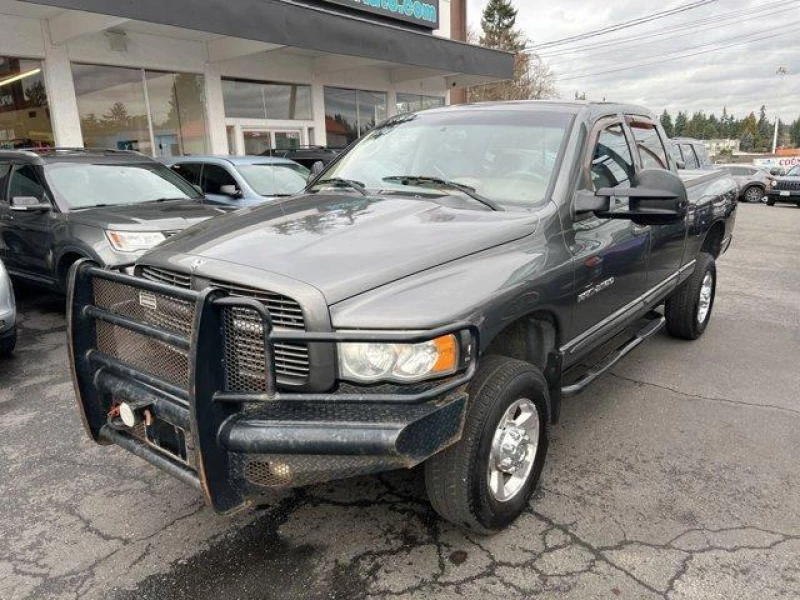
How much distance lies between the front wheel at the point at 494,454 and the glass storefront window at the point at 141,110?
1206 cm

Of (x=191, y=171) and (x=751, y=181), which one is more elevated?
(x=191, y=171)

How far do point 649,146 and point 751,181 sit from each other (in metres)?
22.9

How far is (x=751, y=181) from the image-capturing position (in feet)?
78.0

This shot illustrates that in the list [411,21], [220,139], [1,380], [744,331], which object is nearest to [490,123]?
[744,331]

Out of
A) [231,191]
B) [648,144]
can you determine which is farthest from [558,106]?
[231,191]

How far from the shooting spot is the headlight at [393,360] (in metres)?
2.28

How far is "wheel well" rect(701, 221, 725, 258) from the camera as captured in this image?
591cm

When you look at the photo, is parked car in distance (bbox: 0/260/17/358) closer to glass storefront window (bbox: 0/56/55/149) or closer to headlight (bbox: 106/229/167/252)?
headlight (bbox: 106/229/167/252)

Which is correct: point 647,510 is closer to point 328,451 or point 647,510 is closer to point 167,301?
point 328,451

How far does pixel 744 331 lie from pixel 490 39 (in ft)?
179

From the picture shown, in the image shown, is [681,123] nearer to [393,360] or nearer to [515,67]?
[515,67]

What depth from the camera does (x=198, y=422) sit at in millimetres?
2170

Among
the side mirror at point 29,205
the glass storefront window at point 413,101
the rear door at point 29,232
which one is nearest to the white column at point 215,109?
the glass storefront window at point 413,101

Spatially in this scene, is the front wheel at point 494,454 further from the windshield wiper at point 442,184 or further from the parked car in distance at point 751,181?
the parked car in distance at point 751,181
